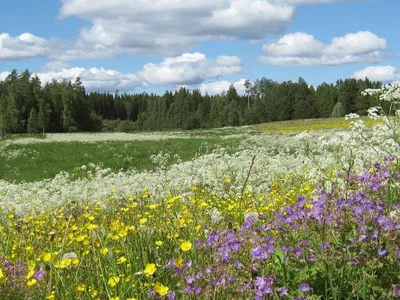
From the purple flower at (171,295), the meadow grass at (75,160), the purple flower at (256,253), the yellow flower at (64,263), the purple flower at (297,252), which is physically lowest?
the meadow grass at (75,160)

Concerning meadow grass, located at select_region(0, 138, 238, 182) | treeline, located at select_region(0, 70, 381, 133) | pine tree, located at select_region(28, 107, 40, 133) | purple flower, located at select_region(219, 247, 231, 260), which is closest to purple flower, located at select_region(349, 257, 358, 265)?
purple flower, located at select_region(219, 247, 231, 260)

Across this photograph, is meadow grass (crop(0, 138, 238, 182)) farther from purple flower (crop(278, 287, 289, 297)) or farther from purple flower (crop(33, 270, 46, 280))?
purple flower (crop(278, 287, 289, 297))

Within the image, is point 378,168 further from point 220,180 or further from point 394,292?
point 220,180

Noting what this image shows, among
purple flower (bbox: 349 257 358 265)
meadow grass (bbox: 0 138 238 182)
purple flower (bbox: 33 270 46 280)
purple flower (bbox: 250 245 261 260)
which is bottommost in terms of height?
meadow grass (bbox: 0 138 238 182)

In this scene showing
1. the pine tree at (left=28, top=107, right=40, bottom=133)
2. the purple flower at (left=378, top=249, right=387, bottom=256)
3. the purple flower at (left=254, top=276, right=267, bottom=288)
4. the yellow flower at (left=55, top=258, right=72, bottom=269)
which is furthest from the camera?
the pine tree at (left=28, top=107, right=40, bottom=133)

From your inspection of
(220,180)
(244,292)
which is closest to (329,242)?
(244,292)

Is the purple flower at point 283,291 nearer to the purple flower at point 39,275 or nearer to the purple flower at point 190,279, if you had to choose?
the purple flower at point 190,279

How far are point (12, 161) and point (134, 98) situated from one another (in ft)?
536

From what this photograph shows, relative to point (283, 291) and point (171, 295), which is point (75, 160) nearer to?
point (171, 295)

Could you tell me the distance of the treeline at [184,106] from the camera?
318 feet

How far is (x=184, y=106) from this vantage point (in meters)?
142

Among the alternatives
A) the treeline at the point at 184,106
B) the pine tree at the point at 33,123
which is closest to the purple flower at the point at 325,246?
the treeline at the point at 184,106

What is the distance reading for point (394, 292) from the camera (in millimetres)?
2773

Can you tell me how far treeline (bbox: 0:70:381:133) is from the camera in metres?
96.8
